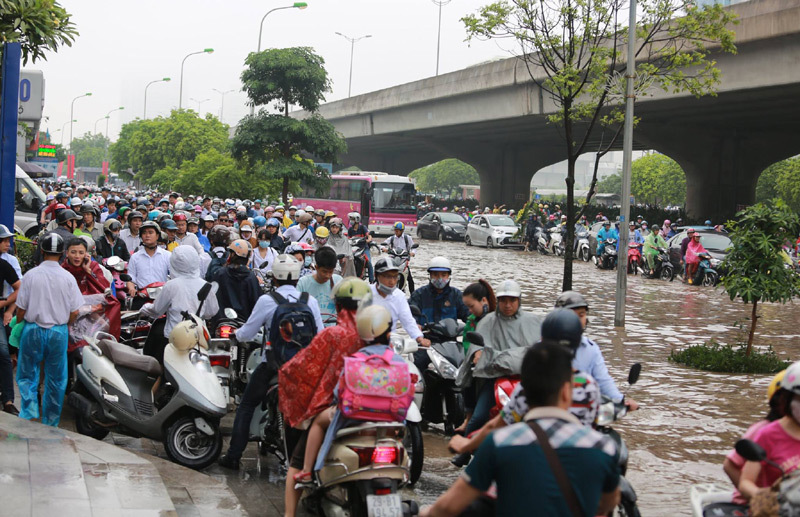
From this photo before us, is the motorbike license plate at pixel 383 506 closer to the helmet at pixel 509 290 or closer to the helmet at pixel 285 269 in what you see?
the helmet at pixel 509 290

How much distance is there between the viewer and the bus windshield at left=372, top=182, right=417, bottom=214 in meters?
44.6

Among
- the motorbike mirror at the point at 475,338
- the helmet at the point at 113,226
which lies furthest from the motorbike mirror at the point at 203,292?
the helmet at the point at 113,226

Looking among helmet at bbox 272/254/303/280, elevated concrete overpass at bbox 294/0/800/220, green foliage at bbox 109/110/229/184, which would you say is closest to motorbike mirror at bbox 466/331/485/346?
helmet at bbox 272/254/303/280

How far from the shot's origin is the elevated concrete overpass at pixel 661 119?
1036 inches

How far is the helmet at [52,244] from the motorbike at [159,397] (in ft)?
2.71

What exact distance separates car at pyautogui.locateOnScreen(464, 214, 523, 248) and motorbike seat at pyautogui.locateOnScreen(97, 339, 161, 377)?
32722 millimetres

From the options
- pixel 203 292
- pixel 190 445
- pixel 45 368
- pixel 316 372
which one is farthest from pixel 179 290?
pixel 316 372

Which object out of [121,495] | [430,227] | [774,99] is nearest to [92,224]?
[121,495]

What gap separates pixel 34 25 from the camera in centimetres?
1141

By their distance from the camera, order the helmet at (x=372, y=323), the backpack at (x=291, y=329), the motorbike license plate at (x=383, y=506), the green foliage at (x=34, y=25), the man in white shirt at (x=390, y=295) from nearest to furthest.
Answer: the motorbike license plate at (x=383, y=506) → the helmet at (x=372, y=323) → the backpack at (x=291, y=329) → the man in white shirt at (x=390, y=295) → the green foliage at (x=34, y=25)

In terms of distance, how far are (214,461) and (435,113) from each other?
41131 millimetres

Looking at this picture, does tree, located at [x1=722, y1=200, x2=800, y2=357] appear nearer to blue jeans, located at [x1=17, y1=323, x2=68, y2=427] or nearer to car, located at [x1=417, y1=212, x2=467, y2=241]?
blue jeans, located at [x1=17, y1=323, x2=68, y2=427]

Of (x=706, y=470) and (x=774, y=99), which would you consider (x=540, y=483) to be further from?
(x=774, y=99)

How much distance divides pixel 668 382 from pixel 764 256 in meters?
1.93
